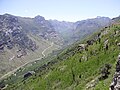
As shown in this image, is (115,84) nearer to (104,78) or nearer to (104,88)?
(104,88)

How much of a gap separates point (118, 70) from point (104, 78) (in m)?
89.8

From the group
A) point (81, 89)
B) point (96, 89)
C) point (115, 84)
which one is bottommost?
point (81, 89)

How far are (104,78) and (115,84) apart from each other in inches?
3767

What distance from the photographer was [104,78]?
169375 millimetres

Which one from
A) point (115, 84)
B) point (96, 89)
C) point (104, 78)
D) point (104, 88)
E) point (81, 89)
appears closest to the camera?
point (115, 84)

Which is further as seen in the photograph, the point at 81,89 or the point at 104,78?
the point at 81,89

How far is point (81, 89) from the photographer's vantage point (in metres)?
193

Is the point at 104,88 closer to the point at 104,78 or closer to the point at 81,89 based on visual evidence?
the point at 104,78

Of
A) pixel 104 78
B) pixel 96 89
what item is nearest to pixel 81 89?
pixel 104 78

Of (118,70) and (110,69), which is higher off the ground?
(118,70)

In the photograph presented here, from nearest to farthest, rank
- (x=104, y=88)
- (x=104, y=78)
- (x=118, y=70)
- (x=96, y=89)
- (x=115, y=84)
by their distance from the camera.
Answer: (x=115, y=84)
(x=118, y=70)
(x=104, y=88)
(x=96, y=89)
(x=104, y=78)

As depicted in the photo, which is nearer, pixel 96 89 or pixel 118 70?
pixel 118 70

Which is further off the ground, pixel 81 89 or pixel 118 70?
pixel 118 70

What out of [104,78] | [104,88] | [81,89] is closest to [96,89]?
[104,88]
